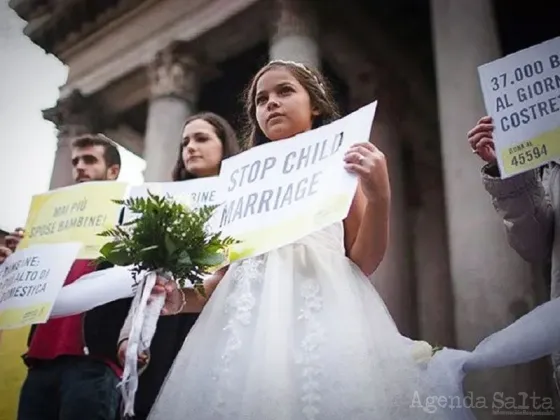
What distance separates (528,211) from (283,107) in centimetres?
78

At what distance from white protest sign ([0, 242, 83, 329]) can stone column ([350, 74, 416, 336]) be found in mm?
1025

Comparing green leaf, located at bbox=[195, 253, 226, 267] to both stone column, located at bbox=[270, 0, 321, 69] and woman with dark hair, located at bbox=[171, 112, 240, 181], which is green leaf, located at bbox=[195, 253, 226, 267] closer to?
woman with dark hair, located at bbox=[171, 112, 240, 181]

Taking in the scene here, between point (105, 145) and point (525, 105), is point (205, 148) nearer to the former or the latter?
point (105, 145)

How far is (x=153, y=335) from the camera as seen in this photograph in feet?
7.73

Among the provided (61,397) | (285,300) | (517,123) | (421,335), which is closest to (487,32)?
(517,123)

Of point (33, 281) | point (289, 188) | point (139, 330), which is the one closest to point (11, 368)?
point (33, 281)

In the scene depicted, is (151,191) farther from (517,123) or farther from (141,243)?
(517,123)

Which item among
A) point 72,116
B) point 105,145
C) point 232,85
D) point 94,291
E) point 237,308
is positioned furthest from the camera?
point 72,116

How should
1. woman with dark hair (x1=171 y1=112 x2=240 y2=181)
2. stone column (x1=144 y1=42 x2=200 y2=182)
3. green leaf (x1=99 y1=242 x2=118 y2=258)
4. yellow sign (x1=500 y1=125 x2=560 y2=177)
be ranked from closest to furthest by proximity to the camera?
yellow sign (x1=500 y1=125 x2=560 y2=177) → green leaf (x1=99 y1=242 x2=118 y2=258) → woman with dark hair (x1=171 y1=112 x2=240 y2=181) → stone column (x1=144 y1=42 x2=200 y2=182)

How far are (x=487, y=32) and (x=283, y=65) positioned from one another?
0.79m

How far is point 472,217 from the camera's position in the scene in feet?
8.05

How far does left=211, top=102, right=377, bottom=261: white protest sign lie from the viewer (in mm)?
2221

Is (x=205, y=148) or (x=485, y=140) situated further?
(x=205, y=148)

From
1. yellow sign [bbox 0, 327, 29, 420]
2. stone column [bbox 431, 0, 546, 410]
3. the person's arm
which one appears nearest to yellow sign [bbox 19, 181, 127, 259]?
yellow sign [bbox 0, 327, 29, 420]
